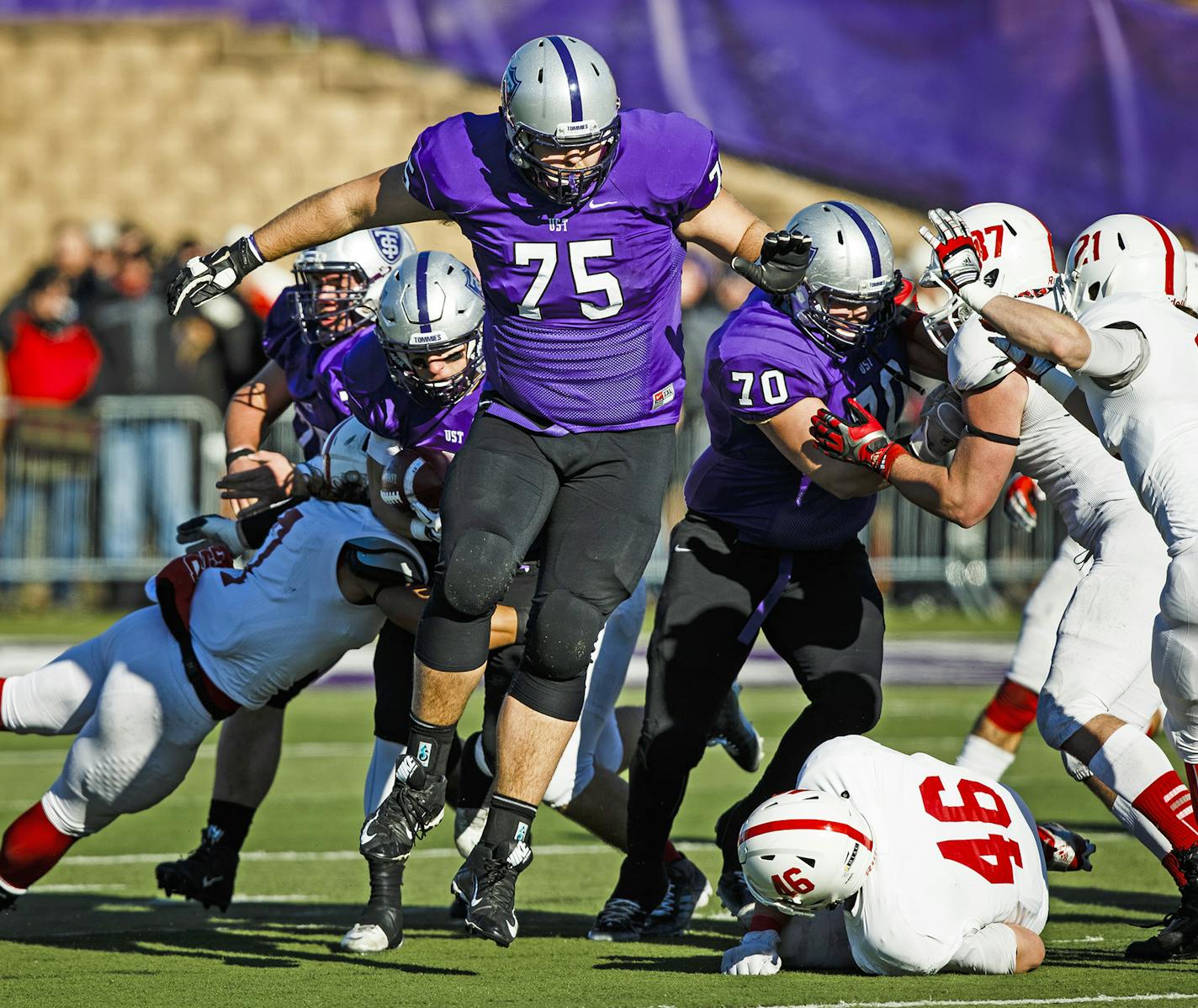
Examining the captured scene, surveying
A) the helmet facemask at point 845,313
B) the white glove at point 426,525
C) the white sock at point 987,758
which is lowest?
the white sock at point 987,758

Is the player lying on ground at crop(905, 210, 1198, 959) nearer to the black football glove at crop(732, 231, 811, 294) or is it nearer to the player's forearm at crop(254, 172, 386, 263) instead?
the black football glove at crop(732, 231, 811, 294)

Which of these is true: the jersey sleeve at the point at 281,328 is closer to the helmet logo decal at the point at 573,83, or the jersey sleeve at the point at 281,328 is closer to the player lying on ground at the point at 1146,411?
the helmet logo decal at the point at 573,83

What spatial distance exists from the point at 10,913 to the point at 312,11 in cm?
1065

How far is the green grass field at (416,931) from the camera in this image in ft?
15.7

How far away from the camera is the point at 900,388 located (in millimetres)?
6082

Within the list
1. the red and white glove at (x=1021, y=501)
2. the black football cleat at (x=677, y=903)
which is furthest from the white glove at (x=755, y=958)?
the red and white glove at (x=1021, y=501)

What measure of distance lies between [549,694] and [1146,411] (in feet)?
5.72

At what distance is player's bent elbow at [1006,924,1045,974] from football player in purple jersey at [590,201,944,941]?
2.83ft

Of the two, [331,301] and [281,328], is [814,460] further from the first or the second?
[281,328]

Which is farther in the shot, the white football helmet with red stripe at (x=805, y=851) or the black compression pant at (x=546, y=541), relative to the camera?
the black compression pant at (x=546, y=541)

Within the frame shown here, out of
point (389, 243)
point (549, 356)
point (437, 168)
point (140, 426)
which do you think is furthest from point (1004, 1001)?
point (140, 426)

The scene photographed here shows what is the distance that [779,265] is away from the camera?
17.7ft

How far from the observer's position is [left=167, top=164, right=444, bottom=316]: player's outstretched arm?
549cm

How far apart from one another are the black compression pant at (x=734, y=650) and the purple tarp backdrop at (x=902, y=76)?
932 cm
